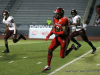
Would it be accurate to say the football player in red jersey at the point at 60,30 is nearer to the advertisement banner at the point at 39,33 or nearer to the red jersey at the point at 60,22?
the red jersey at the point at 60,22

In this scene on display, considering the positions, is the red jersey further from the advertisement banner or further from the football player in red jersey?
the advertisement banner

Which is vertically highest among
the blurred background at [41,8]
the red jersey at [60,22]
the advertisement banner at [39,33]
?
the red jersey at [60,22]

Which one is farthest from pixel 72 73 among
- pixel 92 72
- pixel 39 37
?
pixel 39 37

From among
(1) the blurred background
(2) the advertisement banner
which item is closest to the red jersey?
(2) the advertisement banner

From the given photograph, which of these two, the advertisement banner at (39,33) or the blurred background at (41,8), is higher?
the blurred background at (41,8)

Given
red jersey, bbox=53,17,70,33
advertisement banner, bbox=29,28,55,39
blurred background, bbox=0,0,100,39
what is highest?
Answer: red jersey, bbox=53,17,70,33

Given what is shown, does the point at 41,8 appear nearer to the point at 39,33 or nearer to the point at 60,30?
the point at 39,33

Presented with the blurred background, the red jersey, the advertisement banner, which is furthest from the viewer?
the blurred background

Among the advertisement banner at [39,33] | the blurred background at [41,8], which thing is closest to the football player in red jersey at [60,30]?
the advertisement banner at [39,33]

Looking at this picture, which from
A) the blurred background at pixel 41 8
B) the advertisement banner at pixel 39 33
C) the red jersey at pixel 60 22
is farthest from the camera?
the blurred background at pixel 41 8

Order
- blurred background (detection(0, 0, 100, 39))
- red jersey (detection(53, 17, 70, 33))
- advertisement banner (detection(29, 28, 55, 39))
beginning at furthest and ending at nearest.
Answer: blurred background (detection(0, 0, 100, 39))
advertisement banner (detection(29, 28, 55, 39))
red jersey (detection(53, 17, 70, 33))

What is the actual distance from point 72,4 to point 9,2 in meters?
7.55

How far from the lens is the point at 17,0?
29.4 m

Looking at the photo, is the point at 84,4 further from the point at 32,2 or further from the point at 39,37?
the point at 39,37
